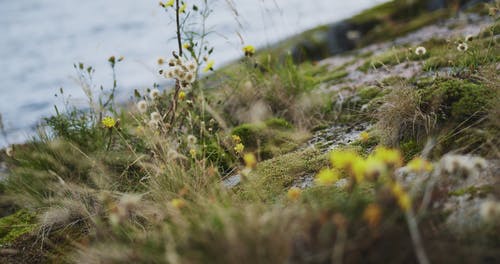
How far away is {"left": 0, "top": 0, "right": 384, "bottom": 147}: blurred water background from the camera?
5051 millimetres

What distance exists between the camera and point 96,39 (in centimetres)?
1120

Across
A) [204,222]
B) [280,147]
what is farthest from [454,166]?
[280,147]

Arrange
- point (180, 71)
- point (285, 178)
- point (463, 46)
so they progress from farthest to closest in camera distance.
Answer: point (463, 46), point (180, 71), point (285, 178)

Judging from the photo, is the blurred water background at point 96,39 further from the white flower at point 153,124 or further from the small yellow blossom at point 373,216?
the small yellow blossom at point 373,216

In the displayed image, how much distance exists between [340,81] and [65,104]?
10.1 feet

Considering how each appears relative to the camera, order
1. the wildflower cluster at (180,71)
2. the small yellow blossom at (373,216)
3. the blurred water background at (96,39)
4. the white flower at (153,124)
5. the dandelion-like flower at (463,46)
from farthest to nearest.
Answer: the blurred water background at (96,39)
the dandelion-like flower at (463,46)
the wildflower cluster at (180,71)
the white flower at (153,124)
the small yellow blossom at (373,216)

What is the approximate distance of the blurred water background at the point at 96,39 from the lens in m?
Result: 5.05

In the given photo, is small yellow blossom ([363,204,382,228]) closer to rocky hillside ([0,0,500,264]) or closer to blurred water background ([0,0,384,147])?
rocky hillside ([0,0,500,264])

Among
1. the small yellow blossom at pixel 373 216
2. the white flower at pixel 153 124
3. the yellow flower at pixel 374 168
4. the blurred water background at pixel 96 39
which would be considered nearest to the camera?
the small yellow blossom at pixel 373 216

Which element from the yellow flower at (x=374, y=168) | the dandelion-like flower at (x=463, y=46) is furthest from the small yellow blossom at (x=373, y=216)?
the dandelion-like flower at (x=463, y=46)

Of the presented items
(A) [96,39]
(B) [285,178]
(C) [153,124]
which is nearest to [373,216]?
(B) [285,178]

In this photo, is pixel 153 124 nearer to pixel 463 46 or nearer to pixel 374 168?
pixel 374 168

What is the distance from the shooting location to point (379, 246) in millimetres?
1445

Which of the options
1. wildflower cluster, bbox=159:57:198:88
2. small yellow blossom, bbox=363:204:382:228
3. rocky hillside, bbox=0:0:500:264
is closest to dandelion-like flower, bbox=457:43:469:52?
rocky hillside, bbox=0:0:500:264
